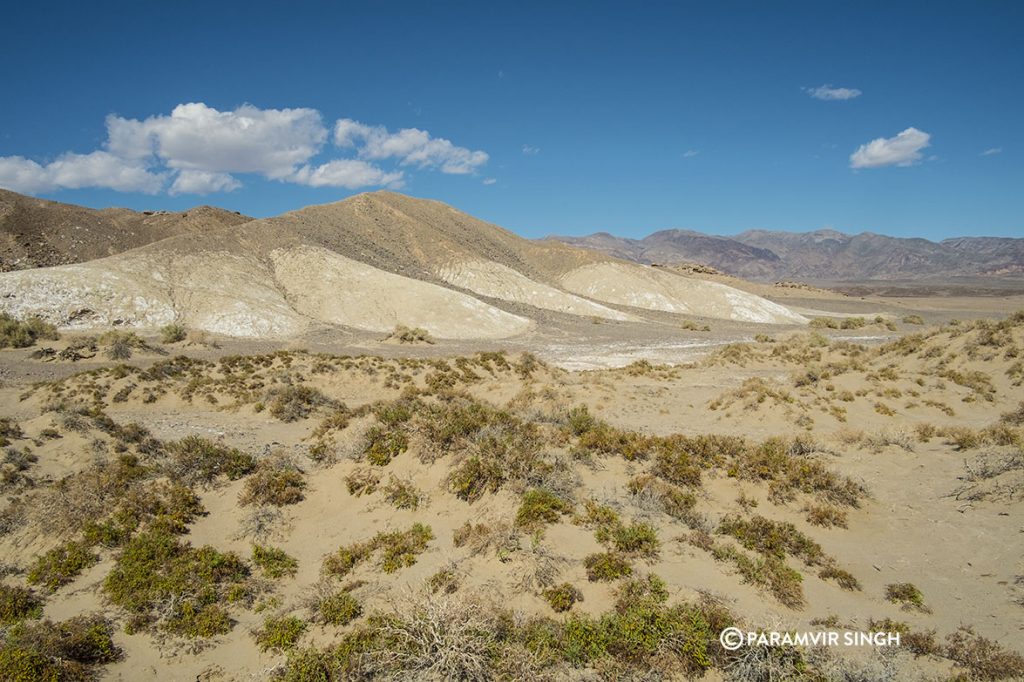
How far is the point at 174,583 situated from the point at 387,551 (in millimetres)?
3119

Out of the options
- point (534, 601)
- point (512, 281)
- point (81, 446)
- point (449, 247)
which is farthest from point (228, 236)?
point (534, 601)

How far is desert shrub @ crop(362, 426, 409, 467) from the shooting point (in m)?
11.1

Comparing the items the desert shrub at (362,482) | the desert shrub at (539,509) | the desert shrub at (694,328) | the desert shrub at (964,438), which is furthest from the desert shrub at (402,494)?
the desert shrub at (694,328)

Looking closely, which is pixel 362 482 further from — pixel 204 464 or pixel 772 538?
pixel 772 538

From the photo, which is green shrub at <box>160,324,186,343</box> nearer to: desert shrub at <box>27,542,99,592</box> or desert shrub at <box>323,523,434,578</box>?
desert shrub at <box>27,542,99,592</box>

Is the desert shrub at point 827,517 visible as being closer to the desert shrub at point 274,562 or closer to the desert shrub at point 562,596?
the desert shrub at point 562,596

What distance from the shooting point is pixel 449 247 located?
77.5m

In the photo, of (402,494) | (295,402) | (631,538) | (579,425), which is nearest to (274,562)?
(402,494)

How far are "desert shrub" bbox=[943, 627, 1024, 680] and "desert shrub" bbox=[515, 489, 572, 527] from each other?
533 cm

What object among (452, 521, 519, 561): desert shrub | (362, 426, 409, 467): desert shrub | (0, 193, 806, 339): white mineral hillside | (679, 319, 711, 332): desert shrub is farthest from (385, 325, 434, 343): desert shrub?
(452, 521, 519, 561): desert shrub

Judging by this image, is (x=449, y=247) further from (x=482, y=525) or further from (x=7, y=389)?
(x=482, y=525)

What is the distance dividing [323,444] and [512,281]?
61356 mm

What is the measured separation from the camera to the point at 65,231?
69.6m

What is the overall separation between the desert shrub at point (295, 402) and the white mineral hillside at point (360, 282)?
27547 millimetres
